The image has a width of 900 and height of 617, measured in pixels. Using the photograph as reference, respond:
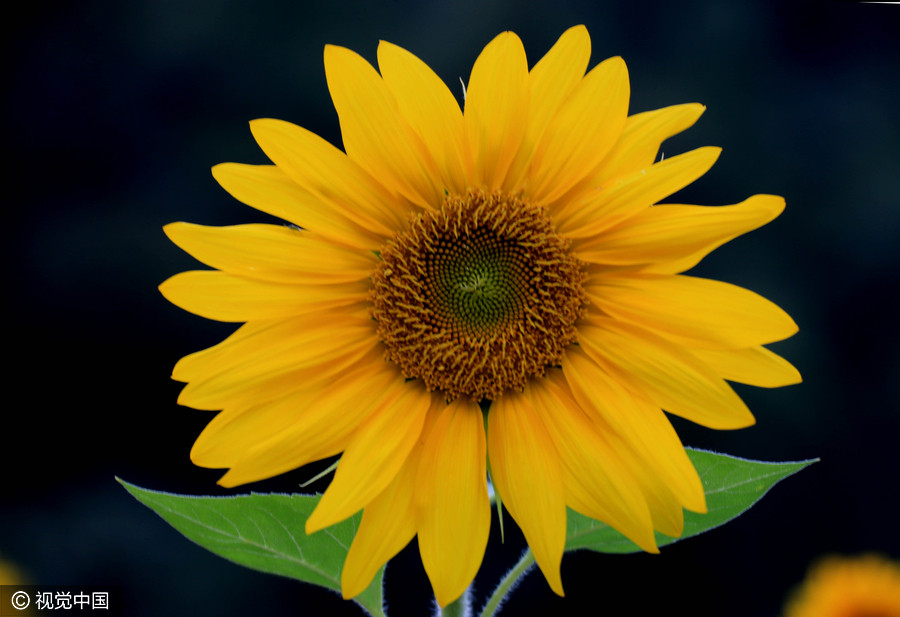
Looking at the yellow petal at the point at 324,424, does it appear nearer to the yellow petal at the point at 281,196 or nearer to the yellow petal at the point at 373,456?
the yellow petal at the point at 373,456

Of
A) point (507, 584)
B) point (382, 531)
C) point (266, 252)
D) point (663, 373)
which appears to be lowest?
point (507, 584)

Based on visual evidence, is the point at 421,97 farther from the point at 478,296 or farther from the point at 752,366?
the point at 752,366

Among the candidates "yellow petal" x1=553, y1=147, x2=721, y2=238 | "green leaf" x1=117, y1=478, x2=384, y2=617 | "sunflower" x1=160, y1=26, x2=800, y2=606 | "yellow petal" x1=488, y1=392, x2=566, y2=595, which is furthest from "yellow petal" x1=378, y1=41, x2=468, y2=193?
"green leaf" x1=117, y1=478, x2=384, y2=617

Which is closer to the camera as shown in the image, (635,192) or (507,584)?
(635,192)

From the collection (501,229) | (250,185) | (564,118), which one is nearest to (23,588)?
(250,185)

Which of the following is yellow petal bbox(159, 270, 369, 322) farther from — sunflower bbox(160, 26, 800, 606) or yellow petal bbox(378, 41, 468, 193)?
yellow petal bbox(378, 41, 468, 193)

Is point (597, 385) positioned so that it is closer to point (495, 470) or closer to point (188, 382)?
point (495, 470)

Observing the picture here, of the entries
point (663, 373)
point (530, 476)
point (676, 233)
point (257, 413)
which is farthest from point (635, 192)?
Result: point (257, 413)

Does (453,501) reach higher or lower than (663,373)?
lower
